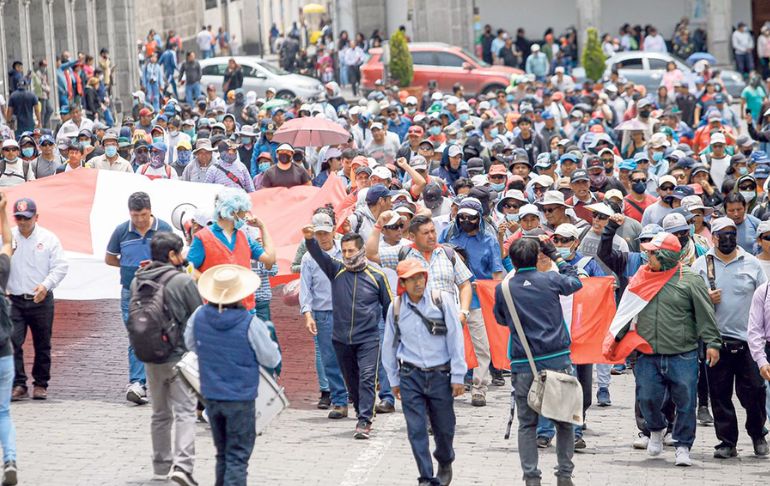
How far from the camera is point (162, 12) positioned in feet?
198

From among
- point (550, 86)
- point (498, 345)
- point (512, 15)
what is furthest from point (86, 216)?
point (512, 15)

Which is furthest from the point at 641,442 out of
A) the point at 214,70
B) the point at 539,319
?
the point at 214,70

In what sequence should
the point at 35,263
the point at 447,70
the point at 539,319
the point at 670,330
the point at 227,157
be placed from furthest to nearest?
the point at 447,70, the point at 227,157, the point at 35,263, the point at 670,330, the point at 539,319

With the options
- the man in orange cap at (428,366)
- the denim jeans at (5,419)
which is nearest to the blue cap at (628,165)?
the man in orange cap at (428,366)

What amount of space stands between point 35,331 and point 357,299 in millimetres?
3068

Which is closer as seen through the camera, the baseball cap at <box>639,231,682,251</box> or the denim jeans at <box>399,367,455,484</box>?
the denim jeans at <box>399,367,455,484</box>

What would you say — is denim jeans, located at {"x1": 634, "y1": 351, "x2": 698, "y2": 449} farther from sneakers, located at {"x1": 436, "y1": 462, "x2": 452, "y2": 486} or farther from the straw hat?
the straw hat

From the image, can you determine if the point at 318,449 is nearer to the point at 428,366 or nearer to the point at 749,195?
the point at 428,366

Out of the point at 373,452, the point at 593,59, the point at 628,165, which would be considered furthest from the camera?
the point at 593,59

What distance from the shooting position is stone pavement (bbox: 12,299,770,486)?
11273 millimetres

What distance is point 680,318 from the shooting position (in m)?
11.5

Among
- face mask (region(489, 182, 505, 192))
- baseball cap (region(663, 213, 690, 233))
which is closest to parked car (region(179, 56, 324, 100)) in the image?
face mask (region(489, 182, 505, 192))

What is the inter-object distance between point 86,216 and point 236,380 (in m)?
6.61

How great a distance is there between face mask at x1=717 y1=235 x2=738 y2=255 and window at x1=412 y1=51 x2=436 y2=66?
104 ft
